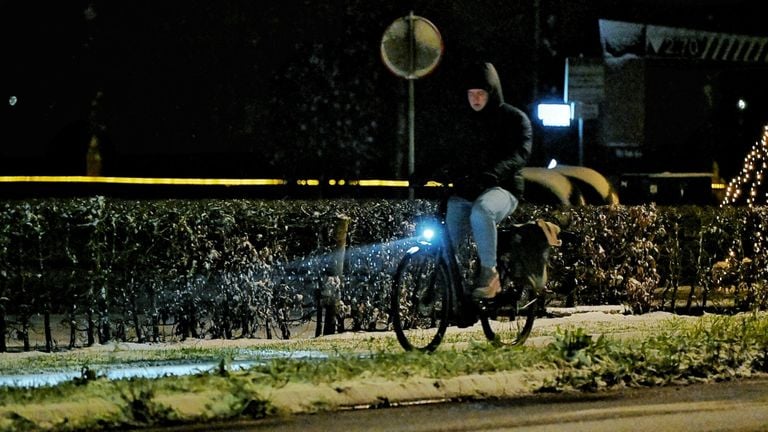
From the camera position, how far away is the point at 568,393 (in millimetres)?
7301

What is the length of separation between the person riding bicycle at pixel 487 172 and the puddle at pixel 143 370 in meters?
1.20

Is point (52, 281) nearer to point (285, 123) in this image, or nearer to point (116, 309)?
point (116, 309)

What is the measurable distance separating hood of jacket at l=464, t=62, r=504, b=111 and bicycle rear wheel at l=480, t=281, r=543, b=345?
1.25m

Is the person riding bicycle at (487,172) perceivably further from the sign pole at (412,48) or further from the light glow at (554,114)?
the light glow at (554,114)

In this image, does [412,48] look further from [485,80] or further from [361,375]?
[361,375]

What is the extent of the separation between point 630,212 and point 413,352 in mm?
4490

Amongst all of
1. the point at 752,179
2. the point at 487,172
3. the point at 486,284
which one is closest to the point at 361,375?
the point at 486,284

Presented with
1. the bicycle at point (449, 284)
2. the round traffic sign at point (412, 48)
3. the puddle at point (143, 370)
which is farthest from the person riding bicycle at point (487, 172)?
the round traffic sign at point (412, 48)

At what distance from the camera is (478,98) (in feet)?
28.5

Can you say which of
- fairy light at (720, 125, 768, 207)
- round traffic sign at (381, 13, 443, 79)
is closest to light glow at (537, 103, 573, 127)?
fairy light at (720, 125, 768, 207)

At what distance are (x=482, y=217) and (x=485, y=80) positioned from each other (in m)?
0.89

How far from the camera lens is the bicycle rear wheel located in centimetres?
880

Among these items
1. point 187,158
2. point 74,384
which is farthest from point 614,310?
point 187,158

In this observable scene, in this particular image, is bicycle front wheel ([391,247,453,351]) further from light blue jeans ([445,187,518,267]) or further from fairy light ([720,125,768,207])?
fairy light ([720,125,768,207])
